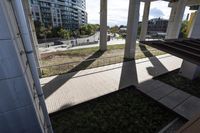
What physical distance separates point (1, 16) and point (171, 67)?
11090 millimetres

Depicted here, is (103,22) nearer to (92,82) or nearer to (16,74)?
(92,82)

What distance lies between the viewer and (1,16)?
1.54 meters

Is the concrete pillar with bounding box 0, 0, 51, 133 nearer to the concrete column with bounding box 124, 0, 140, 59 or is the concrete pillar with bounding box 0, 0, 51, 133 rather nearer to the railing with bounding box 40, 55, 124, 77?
the railing with bounding box 40, 55, 124, 77

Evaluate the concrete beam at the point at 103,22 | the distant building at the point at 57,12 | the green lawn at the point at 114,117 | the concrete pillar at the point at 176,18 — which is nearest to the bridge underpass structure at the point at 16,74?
the green lawn at the point at 114,117

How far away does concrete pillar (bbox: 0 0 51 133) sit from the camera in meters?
1.63

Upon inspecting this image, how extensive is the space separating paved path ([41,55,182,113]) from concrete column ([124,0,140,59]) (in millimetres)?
2053

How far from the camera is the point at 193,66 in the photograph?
294 inches

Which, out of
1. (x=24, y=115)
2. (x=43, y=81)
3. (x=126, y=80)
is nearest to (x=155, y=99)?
(x=126, y=80)

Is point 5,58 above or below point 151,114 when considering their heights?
above

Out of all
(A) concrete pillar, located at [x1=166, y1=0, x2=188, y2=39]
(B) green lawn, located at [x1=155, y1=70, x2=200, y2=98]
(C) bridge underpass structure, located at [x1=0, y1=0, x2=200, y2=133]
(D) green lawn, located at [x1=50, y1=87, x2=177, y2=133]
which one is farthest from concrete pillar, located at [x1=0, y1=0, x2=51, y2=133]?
(A) concrete pillar, located at [x1=166, y1=0, x2=188, y2=39]

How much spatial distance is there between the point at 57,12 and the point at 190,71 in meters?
58.0

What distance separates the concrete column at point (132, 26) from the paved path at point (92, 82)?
6.74 ft

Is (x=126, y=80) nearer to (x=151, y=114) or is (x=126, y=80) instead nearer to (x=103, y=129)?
(x=151, y=114)

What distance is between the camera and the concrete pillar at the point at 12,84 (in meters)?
1.63
